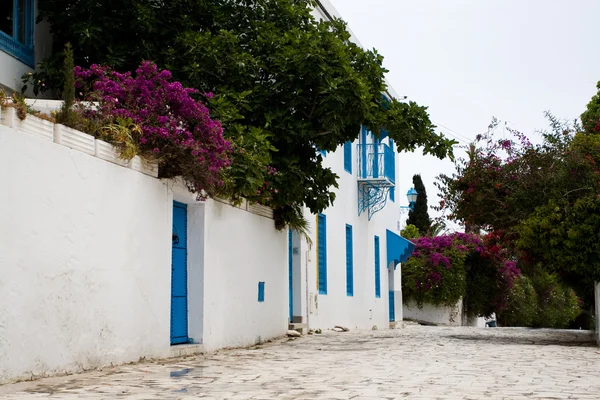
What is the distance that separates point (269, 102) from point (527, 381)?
24.1 ft

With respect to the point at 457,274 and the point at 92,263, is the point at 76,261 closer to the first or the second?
the point at 92,263

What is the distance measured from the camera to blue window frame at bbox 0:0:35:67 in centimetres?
1261

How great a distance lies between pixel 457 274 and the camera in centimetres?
3116

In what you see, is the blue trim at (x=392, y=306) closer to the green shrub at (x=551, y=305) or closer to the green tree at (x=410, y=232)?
the green tree at (x=410, y=232)

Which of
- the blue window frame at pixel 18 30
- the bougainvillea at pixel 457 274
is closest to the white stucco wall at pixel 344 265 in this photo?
the bougainvillea at pixel 457 274

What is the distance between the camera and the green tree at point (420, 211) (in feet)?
142

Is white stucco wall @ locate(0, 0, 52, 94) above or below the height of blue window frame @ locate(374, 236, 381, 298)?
above

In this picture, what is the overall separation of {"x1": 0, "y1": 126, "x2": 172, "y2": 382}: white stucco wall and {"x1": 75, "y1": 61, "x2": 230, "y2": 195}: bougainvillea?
0.45 metres

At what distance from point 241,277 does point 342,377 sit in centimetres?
527

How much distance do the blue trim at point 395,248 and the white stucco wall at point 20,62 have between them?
1475 centimetres

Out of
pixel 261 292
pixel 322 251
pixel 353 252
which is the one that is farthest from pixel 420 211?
pixel 261 292

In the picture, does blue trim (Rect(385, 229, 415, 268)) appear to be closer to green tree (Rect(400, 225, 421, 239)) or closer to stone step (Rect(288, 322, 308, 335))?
stone step (Rect(288, 322, 308, 335))

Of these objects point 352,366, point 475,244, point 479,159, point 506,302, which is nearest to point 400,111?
point 479,159

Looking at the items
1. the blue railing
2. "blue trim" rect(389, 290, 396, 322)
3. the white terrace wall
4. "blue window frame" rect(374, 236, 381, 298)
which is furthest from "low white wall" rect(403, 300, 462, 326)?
the white terrace wall
